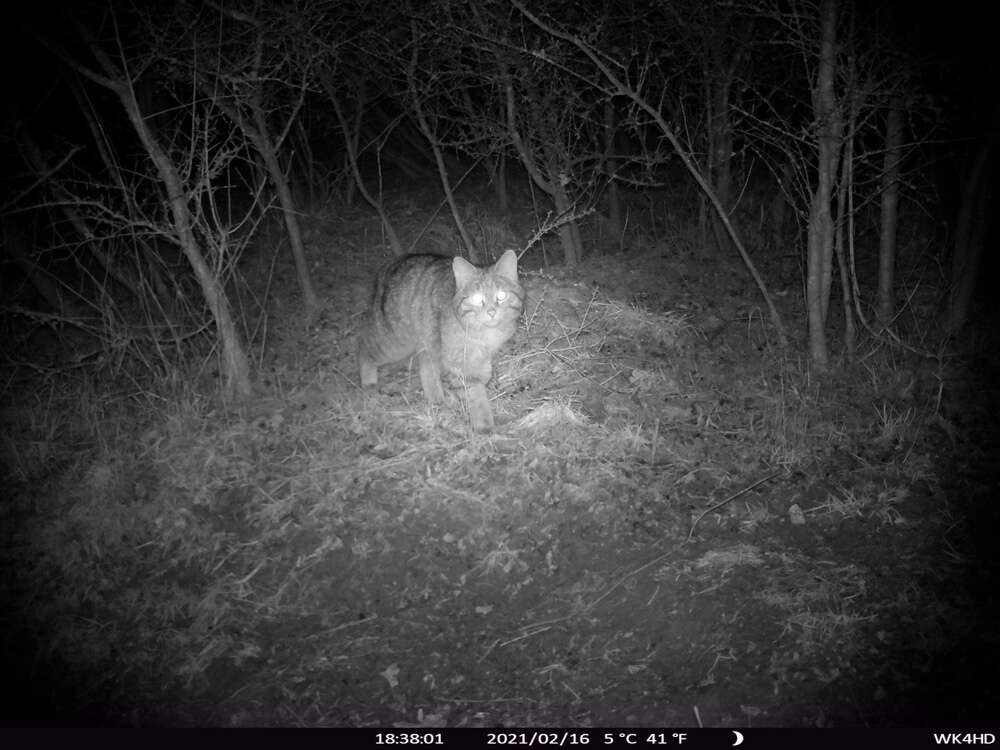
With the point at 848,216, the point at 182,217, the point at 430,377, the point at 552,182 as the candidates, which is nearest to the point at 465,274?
the point at 430,377

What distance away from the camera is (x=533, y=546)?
14.0 feet

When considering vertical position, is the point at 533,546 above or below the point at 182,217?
below

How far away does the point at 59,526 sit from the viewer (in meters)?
4.89

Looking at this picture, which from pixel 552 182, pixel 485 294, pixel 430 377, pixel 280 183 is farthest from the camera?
pixel 552 182

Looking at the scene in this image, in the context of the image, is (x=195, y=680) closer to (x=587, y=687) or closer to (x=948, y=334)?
(x=587, y=687)

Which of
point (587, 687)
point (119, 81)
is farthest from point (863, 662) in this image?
point (119, 81)

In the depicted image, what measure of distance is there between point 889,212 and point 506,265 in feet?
12.2

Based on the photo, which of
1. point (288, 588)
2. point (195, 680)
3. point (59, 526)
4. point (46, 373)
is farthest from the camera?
point (46, 373)

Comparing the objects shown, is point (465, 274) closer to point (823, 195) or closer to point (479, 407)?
point (479, 407)

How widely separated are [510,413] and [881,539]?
3.08 metres

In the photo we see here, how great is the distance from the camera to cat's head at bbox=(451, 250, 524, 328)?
521 cm

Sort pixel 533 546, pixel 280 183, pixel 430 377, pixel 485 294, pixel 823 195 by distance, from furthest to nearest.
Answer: pixel 280 183 < pixel 430 377 < pixel 485 294 < pixel 823 195 < pixel 533 546

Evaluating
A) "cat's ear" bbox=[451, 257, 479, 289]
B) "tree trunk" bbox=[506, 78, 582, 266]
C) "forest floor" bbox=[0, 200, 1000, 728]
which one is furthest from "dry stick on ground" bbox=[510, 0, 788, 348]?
"cat's ear" bbox=[451, 257, 479, 289]

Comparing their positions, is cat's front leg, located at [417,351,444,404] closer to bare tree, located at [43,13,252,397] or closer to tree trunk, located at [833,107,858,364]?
bare tree, located at [43,13,252,397]
